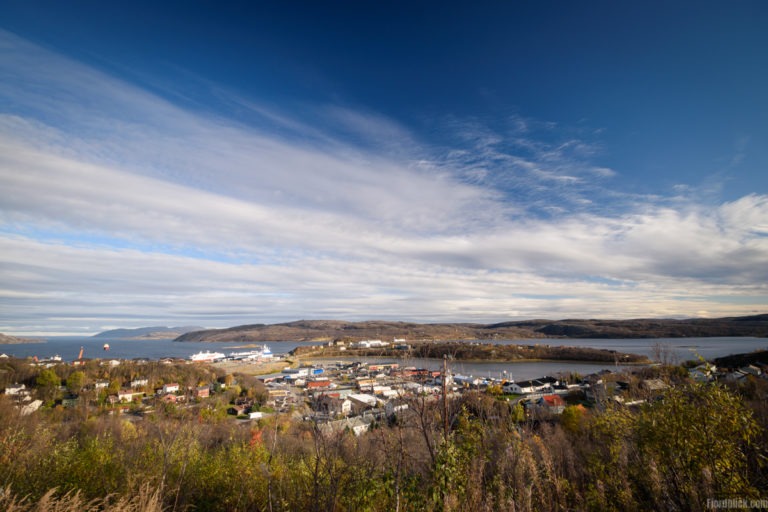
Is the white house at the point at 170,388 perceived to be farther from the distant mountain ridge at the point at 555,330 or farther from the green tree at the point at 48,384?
the distant mountain ridge at the point at 555,330

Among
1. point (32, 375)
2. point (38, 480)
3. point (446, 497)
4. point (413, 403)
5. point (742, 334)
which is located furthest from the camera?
point (742, 334)

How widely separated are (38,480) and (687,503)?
10731mm

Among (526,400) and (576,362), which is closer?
(526,400)

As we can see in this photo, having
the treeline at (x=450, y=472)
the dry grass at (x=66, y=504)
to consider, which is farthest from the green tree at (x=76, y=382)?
the dry grass at (x=66, y=504)

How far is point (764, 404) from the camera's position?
12977 millimetres

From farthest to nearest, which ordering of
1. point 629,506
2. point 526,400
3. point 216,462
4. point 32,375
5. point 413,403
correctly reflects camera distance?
point 32,375 < point 526,400 < point 216,462 < point 413,403 < point 629,506

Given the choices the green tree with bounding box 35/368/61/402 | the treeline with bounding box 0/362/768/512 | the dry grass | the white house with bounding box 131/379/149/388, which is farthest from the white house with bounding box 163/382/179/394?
the dry grass

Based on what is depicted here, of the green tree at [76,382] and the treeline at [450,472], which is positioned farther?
the green tree at [76,382]

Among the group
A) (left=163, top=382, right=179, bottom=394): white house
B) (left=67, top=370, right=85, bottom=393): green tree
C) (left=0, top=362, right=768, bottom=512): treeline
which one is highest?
(left=0, top=362, right=768, bottom=512): treeline

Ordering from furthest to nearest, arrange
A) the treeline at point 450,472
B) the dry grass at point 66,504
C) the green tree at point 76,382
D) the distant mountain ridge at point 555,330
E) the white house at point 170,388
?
the distant mountain ridge at point 555,330
the white house at point 170,388
the green tree at point 76,382
the treeline at point 450,472
the dry grass at point 66,504

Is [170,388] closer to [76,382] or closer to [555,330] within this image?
[76,382]

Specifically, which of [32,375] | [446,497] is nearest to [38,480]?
[446,497]

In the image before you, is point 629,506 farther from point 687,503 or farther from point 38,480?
point 38,480

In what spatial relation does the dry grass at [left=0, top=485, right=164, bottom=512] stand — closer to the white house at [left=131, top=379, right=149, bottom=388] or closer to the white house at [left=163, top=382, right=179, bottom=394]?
the white house at [left=163, top=382, right=179, bottom=394]
